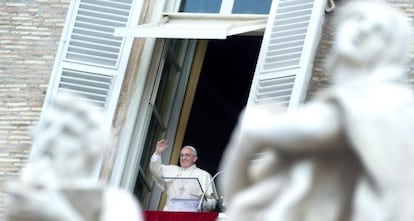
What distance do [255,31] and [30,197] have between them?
700 inches

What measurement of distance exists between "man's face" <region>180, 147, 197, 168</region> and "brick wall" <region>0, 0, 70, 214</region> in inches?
63.0

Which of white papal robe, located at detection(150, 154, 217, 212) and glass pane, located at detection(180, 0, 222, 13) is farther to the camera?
glass pane, located at detection(180, 0, 222, 13)

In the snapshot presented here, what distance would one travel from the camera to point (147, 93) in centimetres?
2791

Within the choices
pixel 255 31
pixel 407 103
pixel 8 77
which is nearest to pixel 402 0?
pixel 255 31

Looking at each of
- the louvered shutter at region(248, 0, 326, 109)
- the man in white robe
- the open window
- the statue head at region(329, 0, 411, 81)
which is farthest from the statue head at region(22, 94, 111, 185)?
the louvered shutter at region(248, 0, 326, 109)

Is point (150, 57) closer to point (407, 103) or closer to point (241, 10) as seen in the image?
point (241, 10)

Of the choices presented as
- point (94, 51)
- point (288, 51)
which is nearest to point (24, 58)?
point (94, 51)

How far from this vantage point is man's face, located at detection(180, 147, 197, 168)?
26.6 meters

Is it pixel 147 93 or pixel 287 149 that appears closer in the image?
pixel 287 149

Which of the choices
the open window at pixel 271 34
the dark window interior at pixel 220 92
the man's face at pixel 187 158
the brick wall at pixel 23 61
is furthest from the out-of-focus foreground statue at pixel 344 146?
the dark window interior at pixel 220 92

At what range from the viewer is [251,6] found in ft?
93.2

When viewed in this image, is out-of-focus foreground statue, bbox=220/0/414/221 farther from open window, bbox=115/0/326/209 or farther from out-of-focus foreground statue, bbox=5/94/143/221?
open window, bbox=115/0/326/209

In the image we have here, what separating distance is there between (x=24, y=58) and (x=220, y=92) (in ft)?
7.82

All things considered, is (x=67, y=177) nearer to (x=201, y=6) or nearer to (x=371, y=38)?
(x=371, y=38)
